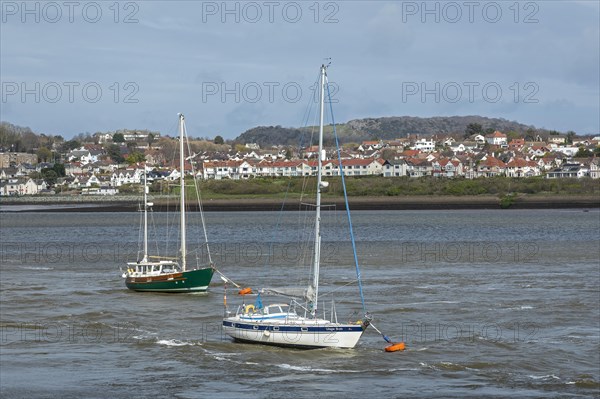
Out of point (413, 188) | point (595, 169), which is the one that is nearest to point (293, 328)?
point (413, 188)

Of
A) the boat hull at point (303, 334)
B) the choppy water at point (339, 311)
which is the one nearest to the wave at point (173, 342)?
the choppy water at point (339, 311)

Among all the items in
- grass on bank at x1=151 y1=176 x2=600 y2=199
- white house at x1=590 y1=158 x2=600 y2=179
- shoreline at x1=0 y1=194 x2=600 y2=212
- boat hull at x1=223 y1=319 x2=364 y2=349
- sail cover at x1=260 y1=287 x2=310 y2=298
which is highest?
white house at x1=590 y1=158 x2=600 y2=179

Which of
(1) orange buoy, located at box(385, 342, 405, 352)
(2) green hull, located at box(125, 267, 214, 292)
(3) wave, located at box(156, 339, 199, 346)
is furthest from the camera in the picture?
(2) green hull, located at box(125, 267, 214, 292)

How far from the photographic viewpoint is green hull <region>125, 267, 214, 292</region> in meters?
45.1

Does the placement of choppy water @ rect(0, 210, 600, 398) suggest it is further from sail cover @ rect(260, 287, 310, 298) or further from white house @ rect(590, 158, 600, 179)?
white house @ rect(590, 158, 600, 179)

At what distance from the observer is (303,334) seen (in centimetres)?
3091

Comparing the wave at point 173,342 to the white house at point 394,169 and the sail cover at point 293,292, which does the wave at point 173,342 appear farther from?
the white house at point 394,169

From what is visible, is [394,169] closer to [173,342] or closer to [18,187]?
[18,187]

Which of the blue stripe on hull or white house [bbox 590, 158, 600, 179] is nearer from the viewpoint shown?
the blue stripe on hull

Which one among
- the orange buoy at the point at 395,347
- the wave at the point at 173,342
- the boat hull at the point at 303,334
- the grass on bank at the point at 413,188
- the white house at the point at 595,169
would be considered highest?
the white house at the point at 595,169

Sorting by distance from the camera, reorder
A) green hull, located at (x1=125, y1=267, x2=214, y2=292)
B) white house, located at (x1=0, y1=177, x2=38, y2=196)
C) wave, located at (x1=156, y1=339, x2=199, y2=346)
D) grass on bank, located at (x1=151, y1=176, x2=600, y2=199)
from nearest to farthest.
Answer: wave, located at (x1=156, y1=339, x2=199, y2=346)
green hull, located at (x1=125, y1=267, x2=214, y2=292)
grass on bank, located at (x1=151, y1=176, x2=600, y2=199)
white house, located at (x1=0, y1=177, x2=38, y2=196)

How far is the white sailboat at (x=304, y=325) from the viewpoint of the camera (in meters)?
30.7

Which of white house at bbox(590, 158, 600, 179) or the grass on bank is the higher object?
white house at bbox(590, 158, 600, 179)

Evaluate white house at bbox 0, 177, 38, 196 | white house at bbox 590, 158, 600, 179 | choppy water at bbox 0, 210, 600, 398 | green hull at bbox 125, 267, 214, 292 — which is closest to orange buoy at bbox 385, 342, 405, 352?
choppy water at bbox 0, 210, 600, 398
